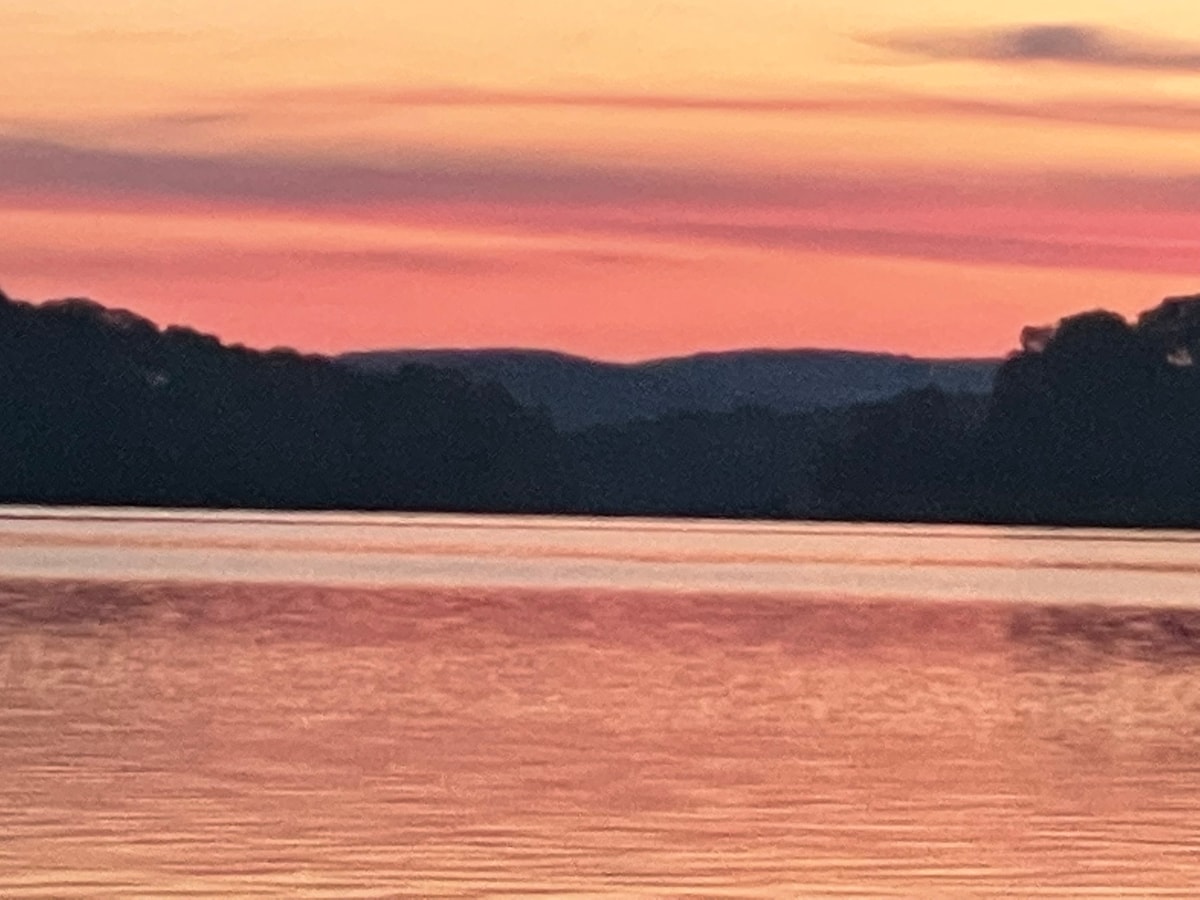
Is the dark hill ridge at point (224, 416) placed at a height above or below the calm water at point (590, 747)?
above

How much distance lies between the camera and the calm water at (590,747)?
540cm

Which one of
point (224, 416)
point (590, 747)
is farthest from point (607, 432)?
point (590, 747)

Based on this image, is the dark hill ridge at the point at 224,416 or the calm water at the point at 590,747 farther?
the dark hill ridge at the point at 224,416

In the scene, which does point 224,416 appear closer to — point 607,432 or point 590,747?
point 607,432

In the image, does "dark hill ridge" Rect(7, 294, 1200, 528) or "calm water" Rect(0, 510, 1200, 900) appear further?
"dark hill ridge" Rect(7, 294, 1200, 528)

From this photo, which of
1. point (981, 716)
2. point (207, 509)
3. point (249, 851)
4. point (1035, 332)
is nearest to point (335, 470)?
point (207, 509)

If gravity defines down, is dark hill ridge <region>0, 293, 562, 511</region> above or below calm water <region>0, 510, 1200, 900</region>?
above

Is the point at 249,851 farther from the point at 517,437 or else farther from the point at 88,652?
the point at 517,437

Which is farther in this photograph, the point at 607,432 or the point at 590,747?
the point at 607,432

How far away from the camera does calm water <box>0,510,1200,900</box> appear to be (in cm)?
540

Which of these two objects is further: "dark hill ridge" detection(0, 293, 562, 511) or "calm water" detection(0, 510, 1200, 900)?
"dark hill ridge" detection(0, 293, 562, 511)

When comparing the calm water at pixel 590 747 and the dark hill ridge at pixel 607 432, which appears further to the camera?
the dark hill ridge at pixel 607 432

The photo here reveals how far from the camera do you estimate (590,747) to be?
7.09 meters

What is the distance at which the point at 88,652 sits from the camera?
31.4ft
